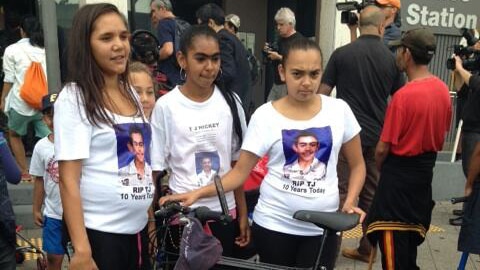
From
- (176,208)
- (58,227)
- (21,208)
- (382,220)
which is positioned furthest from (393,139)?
(21,208)

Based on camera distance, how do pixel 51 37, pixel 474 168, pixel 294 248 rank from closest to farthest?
1. pixel 294 248
2. pixel 474 168
3. pixel 51 37

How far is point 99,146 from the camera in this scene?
1880mm

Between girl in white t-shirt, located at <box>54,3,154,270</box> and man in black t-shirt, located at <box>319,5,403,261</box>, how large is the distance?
2103mm

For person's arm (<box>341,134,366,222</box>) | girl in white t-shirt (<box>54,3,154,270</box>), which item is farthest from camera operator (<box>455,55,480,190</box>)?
girl in white t-shirt (<box>54,3,154,270</box>)

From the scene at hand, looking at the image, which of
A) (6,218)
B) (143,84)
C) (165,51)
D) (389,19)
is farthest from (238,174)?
(389,19)

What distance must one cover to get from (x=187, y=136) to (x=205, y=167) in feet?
0.60

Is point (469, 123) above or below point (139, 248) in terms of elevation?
above

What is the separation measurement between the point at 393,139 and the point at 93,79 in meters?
1.93

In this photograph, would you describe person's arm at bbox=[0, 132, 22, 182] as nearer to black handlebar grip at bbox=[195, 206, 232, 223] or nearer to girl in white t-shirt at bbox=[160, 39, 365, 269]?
girl in white t-shirt at bbox=[160, 39, 365, 269]

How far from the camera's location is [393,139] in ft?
9.95

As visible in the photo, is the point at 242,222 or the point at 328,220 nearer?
the point at 328,220

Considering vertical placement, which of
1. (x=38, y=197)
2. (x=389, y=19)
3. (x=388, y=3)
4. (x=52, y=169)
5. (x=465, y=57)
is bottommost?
(x=38, y=197)

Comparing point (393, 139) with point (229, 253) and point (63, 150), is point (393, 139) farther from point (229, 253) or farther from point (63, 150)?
point (63, 150)

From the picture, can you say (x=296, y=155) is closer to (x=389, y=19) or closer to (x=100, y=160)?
(x=100, y=160)
